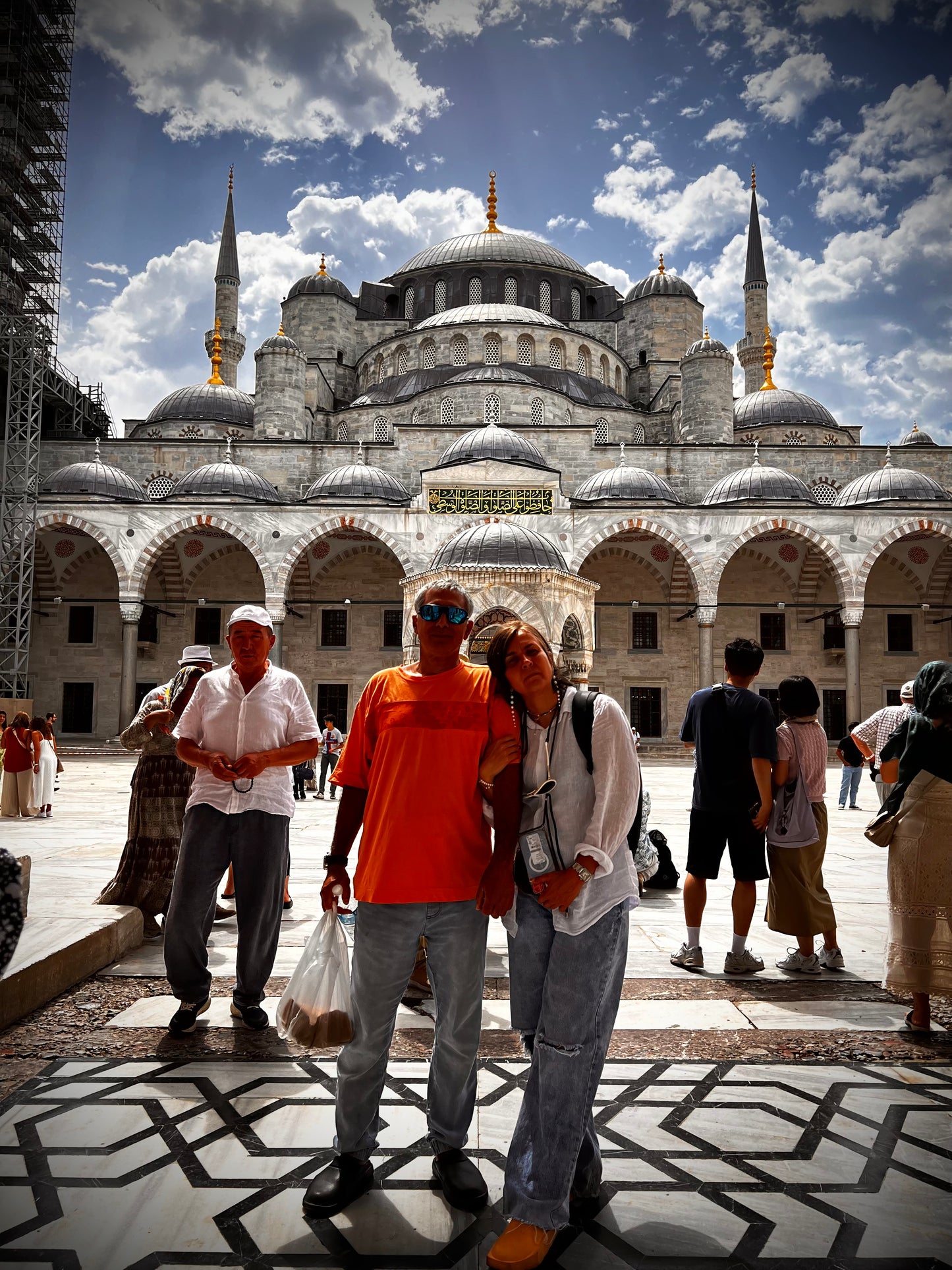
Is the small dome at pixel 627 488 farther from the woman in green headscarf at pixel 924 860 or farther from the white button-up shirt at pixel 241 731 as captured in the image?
the white button-up shirt at pixel 241 731

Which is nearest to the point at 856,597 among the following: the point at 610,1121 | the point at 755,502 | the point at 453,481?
the point at 755,502

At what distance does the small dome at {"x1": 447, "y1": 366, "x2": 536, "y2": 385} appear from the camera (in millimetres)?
24547

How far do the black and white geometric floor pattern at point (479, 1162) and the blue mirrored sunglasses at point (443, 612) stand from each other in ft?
4.23

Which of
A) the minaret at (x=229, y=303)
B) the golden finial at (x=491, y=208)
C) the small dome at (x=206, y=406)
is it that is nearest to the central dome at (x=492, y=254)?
the golden finial at (x=491, y=208)

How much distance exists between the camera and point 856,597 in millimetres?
20812

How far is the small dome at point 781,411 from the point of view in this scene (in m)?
26.8

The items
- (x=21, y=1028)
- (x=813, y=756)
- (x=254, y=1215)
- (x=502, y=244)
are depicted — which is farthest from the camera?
(x=502, y=244)

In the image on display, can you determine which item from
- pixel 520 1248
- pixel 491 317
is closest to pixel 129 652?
pixel 491 317

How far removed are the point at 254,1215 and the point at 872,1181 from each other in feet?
4.65

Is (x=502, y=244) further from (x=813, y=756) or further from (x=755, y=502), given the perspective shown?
(x=813, y=756)

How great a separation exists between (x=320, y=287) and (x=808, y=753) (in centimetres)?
3026

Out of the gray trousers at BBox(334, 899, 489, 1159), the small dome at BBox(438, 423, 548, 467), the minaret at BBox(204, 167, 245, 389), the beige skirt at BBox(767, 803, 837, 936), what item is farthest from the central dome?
the gray trousers at BBox(334, 899, 489, 1159)

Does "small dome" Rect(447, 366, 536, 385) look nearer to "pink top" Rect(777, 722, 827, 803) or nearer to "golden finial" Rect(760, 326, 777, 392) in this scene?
"golden finial" Rect(760, 326, 777, 392)

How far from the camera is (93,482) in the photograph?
71.8 ft
